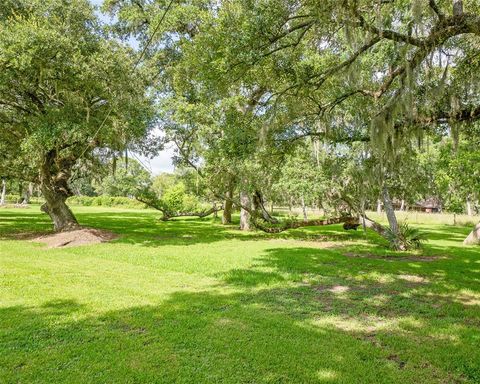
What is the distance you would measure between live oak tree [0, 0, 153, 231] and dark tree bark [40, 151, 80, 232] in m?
0.09

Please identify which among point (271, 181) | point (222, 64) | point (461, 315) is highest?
point (222, 64)

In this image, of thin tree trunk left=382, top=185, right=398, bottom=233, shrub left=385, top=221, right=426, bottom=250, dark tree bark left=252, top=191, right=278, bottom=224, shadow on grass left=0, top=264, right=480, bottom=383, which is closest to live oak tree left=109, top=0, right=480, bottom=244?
→ shadow on grass left=0, top=264, right=480, bottom=383

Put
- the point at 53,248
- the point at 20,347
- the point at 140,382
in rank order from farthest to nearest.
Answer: the point at 53,248
the point at 20,347
the point at 140,382

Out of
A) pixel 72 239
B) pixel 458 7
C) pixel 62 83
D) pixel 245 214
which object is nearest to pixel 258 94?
pixel 62 83

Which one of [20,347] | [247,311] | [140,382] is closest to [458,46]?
[247,311]

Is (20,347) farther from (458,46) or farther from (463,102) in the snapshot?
(458,46)

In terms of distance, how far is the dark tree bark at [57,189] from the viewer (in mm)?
14492

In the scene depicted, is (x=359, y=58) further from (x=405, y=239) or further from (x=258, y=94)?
(x=258, y=94)

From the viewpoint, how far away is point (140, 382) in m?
3.29

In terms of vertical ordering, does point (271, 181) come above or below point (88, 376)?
above

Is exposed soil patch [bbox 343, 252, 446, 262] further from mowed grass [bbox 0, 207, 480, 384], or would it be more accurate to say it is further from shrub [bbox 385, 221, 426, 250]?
shrub [bbox 385, 221, 426, 250]

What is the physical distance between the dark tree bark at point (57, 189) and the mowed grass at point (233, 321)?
539cm

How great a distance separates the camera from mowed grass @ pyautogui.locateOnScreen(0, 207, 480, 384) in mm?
3564

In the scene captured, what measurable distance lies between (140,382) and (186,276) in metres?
4.69
